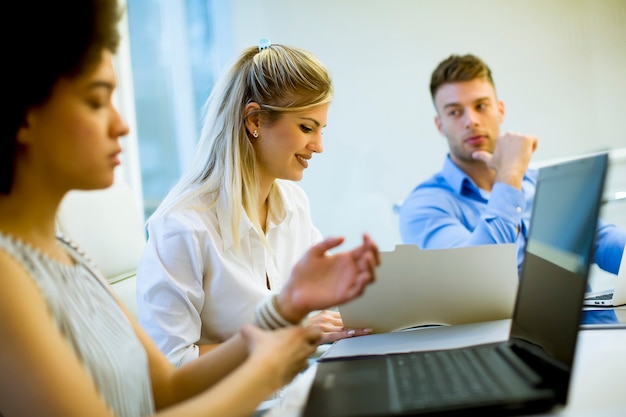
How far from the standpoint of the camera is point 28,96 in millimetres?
704

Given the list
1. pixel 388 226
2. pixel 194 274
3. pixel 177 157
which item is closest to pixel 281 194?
pixel 194 274

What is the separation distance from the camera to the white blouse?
1.33 metres

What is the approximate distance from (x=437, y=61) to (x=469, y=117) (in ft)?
1.82

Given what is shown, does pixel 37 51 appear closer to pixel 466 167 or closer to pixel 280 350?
pixel 280 350

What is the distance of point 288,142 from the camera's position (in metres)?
1.56

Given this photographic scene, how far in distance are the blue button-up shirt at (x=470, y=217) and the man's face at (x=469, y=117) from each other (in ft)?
0.24

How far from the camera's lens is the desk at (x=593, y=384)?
0.77 m

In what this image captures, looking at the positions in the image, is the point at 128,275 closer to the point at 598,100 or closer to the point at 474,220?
the point at 474,220

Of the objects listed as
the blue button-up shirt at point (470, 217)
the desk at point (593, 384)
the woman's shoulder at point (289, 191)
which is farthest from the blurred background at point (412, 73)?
the desk at point (593, 384)

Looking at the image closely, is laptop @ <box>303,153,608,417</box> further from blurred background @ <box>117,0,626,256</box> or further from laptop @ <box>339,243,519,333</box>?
blurred background @ <box>117,0,626,256</box>

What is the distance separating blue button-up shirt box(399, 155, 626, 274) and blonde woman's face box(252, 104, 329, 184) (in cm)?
60

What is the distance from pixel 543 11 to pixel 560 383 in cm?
235

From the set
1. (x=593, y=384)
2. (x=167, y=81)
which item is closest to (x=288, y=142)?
(x=593, y=384)

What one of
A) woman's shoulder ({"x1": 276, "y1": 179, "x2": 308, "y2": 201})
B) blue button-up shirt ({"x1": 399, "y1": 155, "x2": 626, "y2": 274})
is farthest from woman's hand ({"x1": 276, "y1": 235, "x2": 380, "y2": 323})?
blue button-up shirt ({"x1": 399, "y1": 155, "x2": 626, "y2": 274})
